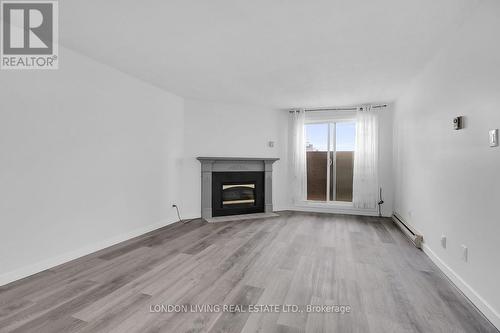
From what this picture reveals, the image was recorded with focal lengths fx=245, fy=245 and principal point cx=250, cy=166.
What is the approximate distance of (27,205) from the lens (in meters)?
2.36

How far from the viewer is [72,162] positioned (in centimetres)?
277

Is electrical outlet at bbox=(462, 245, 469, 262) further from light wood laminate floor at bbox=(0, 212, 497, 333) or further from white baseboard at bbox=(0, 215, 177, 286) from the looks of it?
white baseboard at bbox=(0, 215, 177, 286)

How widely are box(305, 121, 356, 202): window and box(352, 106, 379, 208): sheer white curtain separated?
0.99 ft

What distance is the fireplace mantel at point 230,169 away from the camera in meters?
4.87

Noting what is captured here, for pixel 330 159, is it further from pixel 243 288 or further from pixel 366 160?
pixel 243 288

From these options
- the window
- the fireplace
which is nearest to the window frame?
the window

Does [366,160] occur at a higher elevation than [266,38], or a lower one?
lower

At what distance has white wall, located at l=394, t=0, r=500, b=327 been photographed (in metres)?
1.71

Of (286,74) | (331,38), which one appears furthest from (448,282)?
(286,74)

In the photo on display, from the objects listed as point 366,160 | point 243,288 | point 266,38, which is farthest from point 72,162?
point 366,160

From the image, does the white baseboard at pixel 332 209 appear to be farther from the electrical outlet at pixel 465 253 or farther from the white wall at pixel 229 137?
the electrical outlet at pixel 465 253

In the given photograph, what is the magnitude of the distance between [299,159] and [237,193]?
1.57 metres

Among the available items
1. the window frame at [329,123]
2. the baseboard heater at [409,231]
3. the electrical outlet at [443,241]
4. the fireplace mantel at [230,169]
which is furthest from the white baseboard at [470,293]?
the fireplace mantel at [230,169]

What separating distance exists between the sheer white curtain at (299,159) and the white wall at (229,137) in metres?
0.26
